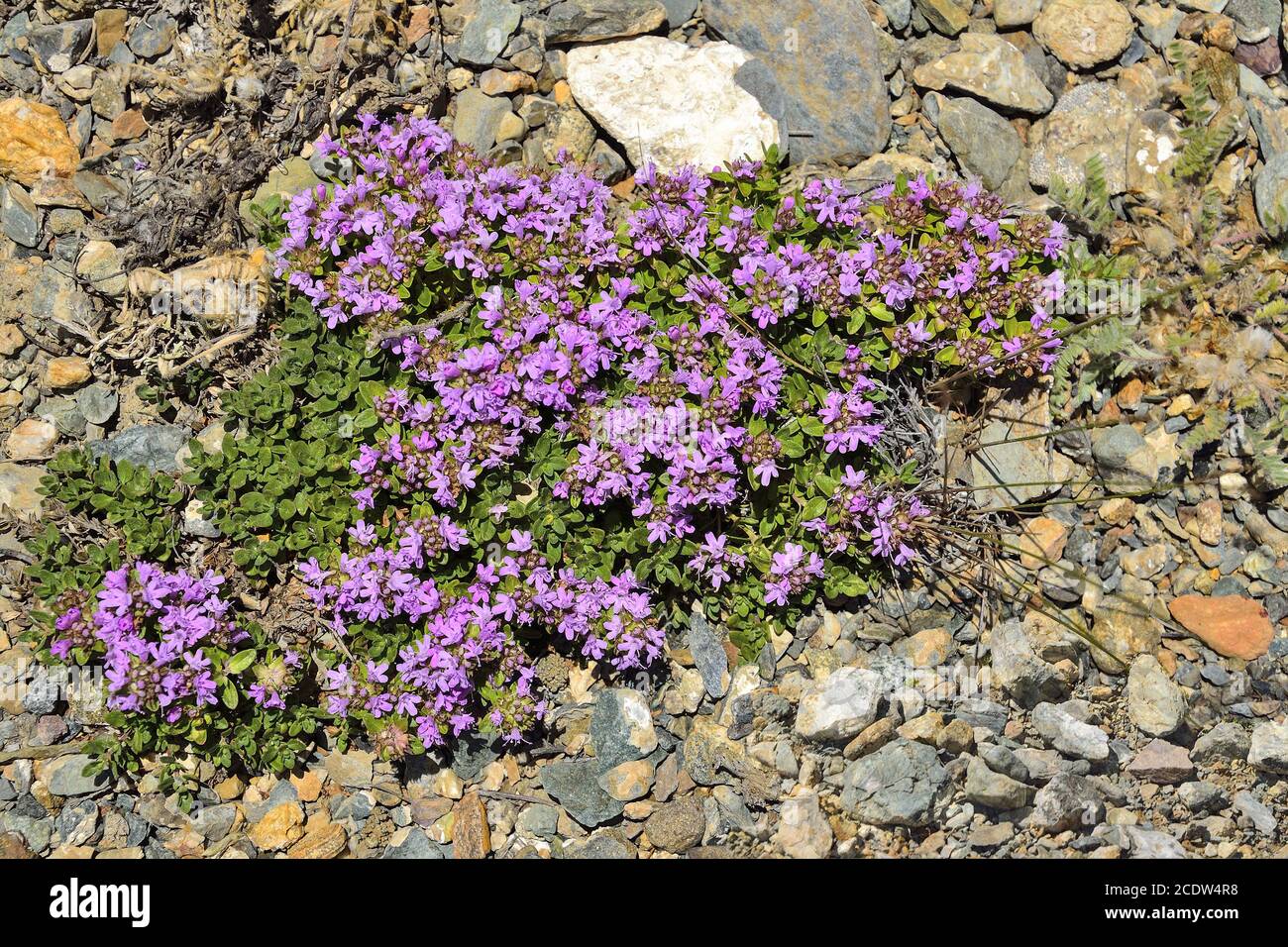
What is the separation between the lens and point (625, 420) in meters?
5.17

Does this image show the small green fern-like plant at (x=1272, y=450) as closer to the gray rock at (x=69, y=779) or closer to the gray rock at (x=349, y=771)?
the gray rock at (x=349, y=771)

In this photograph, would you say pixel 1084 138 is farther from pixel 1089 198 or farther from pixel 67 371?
pixel 67 371

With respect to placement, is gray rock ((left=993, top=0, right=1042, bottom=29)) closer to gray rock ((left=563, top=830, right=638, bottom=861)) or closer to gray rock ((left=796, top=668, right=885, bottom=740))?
gray rock ((left=796, top=668, right=885, bottom=740))

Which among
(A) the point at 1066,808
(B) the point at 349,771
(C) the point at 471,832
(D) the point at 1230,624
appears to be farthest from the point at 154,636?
(D) the point at 1230,624

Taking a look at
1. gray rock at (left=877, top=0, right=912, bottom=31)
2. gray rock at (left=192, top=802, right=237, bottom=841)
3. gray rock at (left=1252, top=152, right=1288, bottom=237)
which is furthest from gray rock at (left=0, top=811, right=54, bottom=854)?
gray rock at (left=1252, top=152, right=1288, bottom=237)

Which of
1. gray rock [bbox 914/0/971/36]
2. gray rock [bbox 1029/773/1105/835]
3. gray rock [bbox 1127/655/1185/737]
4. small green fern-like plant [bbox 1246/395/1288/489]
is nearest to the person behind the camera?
gray rock [bbox 1029/773/1105/835]

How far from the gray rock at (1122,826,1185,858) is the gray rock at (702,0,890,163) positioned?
4.00m

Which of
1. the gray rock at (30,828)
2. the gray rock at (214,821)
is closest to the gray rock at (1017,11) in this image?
the gray rock at (214,821)

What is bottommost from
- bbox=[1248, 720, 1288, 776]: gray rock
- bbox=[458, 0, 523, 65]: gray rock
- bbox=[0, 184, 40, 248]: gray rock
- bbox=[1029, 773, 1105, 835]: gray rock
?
bbox=[1029, 773, 1105, 835]: gray rock

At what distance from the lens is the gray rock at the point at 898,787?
5.04 metres

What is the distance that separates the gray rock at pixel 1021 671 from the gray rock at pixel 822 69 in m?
2.92

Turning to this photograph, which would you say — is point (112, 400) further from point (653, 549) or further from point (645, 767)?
point (645, 767)

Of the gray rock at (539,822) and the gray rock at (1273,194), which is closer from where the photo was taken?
the gray rock at (539,822)

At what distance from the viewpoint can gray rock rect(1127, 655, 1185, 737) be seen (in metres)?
5.25
